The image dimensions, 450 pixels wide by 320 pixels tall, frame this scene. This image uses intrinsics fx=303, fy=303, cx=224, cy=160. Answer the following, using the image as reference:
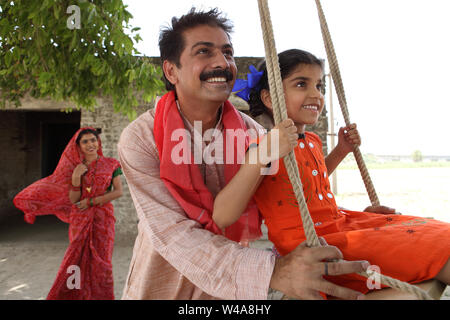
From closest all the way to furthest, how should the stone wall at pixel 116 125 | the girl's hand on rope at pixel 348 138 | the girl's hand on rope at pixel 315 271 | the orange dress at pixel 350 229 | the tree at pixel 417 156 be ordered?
the girl's hand on rope at pixel 315 271 < the orange dress at pixel 350 229 < the girl's hand on rope at pixel 348 138 < the stone wall at pixel 116 125 < the tree at pixel 417 156

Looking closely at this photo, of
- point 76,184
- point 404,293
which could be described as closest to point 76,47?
point 76,184

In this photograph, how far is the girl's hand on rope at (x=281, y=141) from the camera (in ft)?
3.28

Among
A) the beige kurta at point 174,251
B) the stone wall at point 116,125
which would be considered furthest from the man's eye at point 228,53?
the stone wall at point 116,125

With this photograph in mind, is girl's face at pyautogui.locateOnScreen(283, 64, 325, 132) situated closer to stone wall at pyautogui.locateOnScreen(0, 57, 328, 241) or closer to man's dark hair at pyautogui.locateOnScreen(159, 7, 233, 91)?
man's dark hair at pyautogui.locateOnScreen(159, 7, 233, 91)

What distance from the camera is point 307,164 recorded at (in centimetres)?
140

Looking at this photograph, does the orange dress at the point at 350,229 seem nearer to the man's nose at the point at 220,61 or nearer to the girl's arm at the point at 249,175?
the girl's arm at the point at 249,175

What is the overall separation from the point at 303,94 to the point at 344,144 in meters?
0.43

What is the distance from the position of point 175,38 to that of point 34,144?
9047 millimetres

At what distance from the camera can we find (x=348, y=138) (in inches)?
61.1

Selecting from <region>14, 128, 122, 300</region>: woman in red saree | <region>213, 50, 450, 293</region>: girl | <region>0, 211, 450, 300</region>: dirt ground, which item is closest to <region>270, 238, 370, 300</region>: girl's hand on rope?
<region>213, 50, 450, 293</region>: girl

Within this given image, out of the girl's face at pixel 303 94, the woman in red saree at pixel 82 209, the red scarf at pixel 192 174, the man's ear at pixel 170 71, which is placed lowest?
A: the woman in red saree at pixel 82 209

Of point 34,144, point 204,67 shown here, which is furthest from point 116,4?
point 34,144

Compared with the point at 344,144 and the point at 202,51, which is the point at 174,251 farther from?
the point at 344,144

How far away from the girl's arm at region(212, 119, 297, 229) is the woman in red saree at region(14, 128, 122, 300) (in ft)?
8.61
